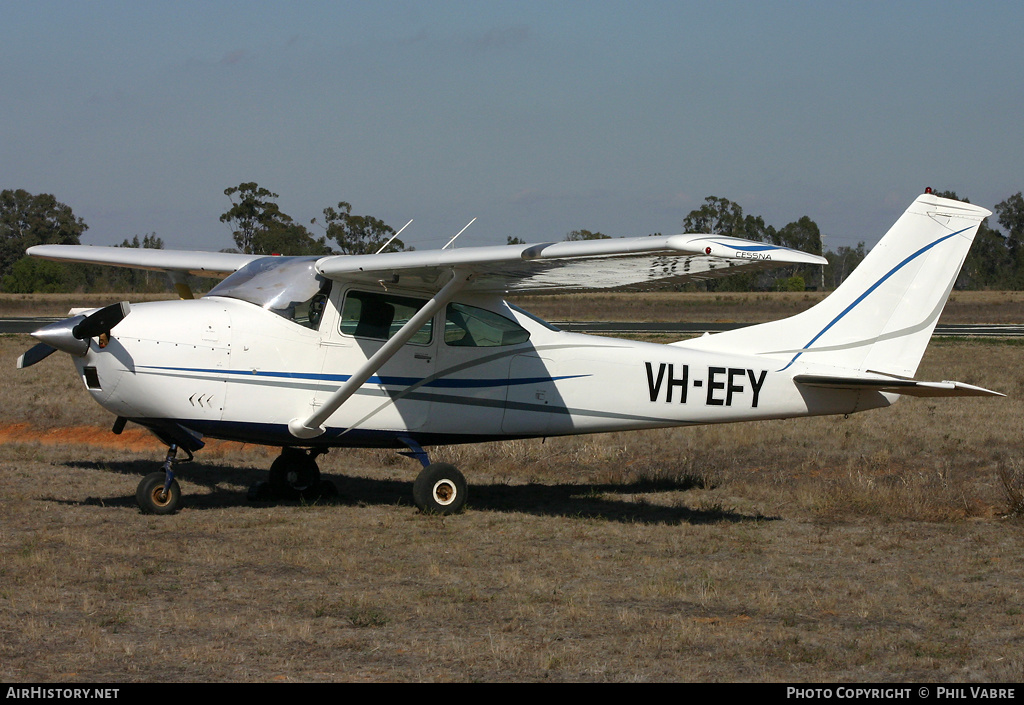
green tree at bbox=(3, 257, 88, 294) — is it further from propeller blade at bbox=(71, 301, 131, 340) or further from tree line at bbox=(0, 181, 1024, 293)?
propeller blade at bbox=(71, 301, 131, 340)

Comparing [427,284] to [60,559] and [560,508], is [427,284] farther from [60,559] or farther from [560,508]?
[60,559]

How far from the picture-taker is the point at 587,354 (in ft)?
33.4

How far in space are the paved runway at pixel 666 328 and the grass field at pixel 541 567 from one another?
23.4m

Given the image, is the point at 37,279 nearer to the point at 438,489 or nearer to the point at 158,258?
the point at 158,258

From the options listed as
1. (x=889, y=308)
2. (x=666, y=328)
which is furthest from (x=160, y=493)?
(x=666, y=328)

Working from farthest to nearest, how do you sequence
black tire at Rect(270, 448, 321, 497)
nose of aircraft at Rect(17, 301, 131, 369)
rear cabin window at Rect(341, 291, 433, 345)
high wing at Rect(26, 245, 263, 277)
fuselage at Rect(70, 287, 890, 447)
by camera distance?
high wing at Rect(26, 245, 263, 277), black tire at Rect(270, 448, 321, 497), rear cabin window at Rect(341, 291, 433, 345), fuselage at Rect(70, 287, 890, 447), nose of aircraft at Rect(17, 301, 131, 369)

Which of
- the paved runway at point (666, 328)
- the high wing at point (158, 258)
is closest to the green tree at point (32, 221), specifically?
the paved runway at point (666, 328)

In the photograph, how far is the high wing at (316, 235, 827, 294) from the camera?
7047 millimetres

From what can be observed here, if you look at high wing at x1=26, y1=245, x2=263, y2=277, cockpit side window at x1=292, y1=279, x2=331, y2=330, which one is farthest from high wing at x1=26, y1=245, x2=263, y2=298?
cockpit side window at x1=292, y1=279, x2=331, y2=330

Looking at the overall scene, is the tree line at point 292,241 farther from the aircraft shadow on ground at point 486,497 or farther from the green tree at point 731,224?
the aircraft shadow on ground at point 486,497

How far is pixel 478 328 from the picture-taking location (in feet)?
32.4

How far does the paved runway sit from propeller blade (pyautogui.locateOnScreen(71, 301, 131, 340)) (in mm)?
27359

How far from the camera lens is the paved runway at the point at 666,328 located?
3656 cm

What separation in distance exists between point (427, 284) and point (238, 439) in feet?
7.32
